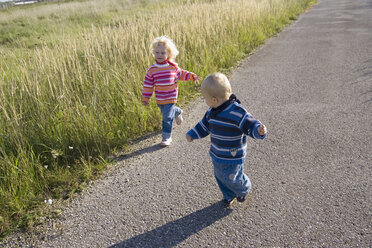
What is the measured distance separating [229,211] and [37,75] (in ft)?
10.0

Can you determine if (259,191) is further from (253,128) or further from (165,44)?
(165,44)

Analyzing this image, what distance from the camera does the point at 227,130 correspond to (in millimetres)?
2486

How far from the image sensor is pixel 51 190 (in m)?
3.21

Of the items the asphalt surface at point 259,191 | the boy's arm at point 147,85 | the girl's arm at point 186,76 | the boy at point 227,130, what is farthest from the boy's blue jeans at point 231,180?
the boy's arm at point 147,85

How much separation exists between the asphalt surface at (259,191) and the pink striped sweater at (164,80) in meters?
0.66

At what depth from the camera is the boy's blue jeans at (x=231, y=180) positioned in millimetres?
2609

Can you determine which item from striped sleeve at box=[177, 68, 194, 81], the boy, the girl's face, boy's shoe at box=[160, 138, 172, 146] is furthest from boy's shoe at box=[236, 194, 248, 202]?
the girl's face

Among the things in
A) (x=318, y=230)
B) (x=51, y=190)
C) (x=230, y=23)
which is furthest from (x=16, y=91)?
(x=230, y=23)

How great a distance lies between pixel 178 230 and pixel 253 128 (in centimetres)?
108

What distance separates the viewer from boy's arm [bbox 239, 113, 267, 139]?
2281 mm

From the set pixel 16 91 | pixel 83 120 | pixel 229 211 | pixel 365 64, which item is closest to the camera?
pixel 229 211

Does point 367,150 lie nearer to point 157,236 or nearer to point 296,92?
point 296,92

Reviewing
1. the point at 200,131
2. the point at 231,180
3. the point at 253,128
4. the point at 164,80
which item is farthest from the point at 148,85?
the point at 253,128

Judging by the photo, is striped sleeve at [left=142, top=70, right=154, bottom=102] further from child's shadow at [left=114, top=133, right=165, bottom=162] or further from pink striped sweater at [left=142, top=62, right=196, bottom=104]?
child's shadow at [left=114, top=133, right=165, bottom=162]
